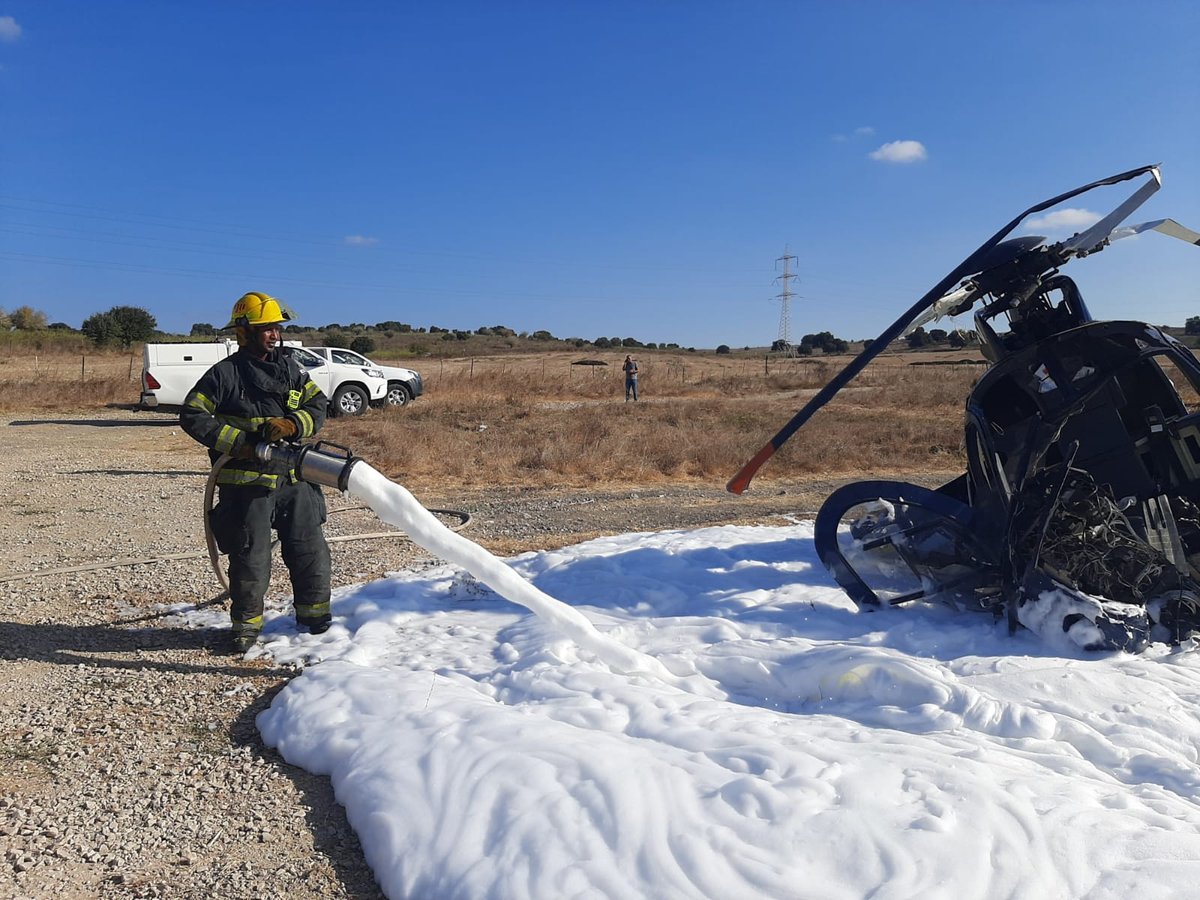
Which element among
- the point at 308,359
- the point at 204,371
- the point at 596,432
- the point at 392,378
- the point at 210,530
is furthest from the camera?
the point at 392,378

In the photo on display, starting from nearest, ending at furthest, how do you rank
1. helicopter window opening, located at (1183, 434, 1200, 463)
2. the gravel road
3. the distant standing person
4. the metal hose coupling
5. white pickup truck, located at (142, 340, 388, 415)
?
the gravel road, the metal hose coupling, helicopter window opening, located at (1183, 434, 1200, 463), white pickup truck, located at (142, 340, 388, 415), the distant standing person

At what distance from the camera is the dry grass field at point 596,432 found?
13391mm

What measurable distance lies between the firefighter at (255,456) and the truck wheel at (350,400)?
15.6 m

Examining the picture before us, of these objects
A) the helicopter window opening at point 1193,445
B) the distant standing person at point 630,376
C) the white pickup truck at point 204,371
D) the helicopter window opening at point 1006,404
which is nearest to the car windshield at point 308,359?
the white pickup truck at point 204,371

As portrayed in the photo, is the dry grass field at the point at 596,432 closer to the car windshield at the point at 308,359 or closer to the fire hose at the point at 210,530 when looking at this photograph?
the car windshield at the point at 308,359

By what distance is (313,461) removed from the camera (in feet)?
16.3

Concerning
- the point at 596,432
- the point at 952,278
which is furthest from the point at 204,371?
the point at 952,278

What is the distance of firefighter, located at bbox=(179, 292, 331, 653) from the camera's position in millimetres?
5086

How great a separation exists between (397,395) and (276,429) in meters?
17.7

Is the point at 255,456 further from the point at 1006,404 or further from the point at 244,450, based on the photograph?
the point at 1006,404

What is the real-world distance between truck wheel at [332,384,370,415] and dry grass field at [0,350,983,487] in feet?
2.00

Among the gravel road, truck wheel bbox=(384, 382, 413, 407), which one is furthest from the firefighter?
truck wheel bbox=(384, 382, 413, 407)

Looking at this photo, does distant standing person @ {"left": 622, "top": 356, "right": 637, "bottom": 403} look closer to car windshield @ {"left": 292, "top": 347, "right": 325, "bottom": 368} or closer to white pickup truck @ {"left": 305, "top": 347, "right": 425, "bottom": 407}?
white pickup truck @ {"left": 305, "top": 347, "right": 425, "bottom": 407}

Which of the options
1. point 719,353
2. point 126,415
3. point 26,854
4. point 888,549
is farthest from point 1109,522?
point 719,353
